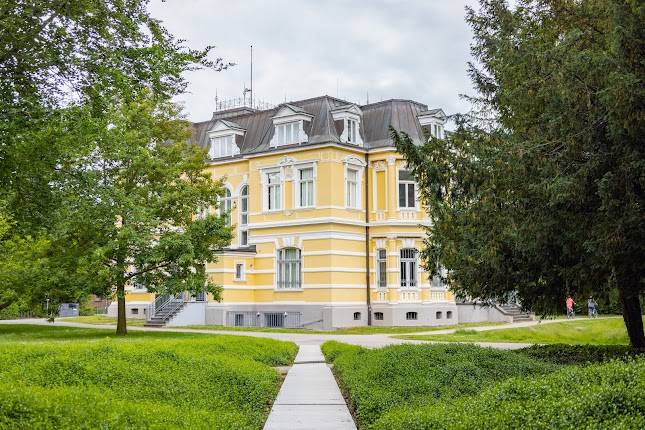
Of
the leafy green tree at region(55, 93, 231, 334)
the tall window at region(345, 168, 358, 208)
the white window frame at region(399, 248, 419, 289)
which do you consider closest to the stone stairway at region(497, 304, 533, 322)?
the white window frame at region(399, 248, 419, 289)

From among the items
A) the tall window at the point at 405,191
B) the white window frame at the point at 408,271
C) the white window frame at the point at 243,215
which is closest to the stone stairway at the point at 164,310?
the white window frame at the point at 243,215

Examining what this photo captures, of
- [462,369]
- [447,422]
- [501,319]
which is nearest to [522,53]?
[462,369]

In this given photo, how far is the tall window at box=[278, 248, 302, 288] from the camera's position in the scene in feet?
130

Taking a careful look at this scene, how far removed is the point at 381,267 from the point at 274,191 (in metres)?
7.21

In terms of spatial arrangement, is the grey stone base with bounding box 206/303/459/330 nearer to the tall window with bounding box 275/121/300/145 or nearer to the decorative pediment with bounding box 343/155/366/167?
the decorative pediment with bounding box 343/155/366/167

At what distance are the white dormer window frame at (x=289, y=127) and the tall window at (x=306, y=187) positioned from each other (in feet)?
5.41

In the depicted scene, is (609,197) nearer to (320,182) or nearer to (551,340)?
(551,340)

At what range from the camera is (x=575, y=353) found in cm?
1681

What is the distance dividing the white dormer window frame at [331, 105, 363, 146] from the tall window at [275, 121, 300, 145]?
2.20 m

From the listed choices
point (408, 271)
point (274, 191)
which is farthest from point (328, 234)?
point (408, 271)

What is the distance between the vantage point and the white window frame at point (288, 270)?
129ft

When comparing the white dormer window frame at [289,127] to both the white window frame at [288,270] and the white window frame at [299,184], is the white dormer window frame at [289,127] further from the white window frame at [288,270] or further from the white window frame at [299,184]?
the white window frame at [288,270]

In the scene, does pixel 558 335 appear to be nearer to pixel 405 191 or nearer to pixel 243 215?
pixel 405 191

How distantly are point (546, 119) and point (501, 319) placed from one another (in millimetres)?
30656
